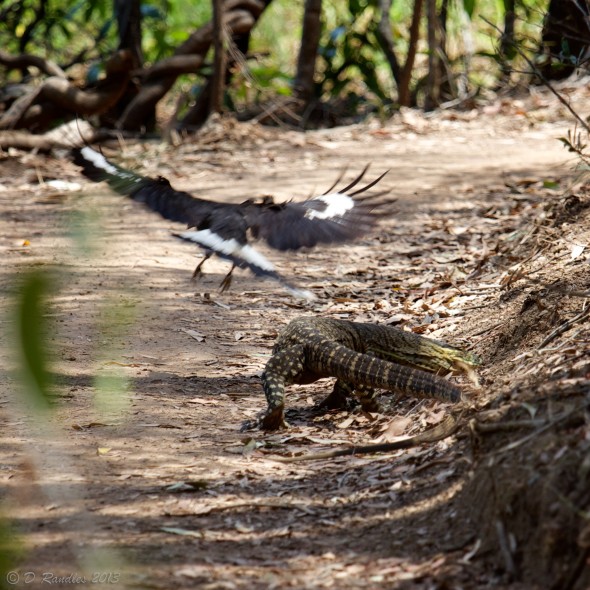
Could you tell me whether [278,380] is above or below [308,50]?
below

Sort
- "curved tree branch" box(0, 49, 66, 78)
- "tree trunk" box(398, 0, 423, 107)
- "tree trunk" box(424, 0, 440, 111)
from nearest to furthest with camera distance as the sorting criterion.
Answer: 1. "tree trunk" box(398, 0, 423, 107)
2. "tree trunk" box(424, 0, 440, 111)
3. "curved tree branch" box(0, 49, 66, 78)

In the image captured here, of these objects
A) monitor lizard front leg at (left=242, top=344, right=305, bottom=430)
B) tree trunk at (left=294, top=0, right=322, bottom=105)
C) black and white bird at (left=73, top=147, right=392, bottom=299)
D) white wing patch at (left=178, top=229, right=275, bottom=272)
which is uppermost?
tree trunk at (left=294, top=0, right=322, bottom=105)

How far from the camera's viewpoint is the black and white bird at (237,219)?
238 inches

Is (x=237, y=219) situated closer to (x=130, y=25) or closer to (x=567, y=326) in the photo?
(x=567, y=326)

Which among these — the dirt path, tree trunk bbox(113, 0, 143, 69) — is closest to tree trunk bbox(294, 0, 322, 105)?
tree trunk bbox(113, 0, 143, 69)

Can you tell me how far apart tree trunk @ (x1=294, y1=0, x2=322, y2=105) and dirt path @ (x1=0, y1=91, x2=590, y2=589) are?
2.91m

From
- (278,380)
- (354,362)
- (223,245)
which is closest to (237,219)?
(223,245)

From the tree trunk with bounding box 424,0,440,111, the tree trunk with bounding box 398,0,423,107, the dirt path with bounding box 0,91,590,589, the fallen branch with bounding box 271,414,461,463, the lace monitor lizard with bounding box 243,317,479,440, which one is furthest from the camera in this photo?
the tree trunk with bounding box 424,0,440,111

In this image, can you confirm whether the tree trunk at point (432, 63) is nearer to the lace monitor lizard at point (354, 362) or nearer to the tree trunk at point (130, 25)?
the tree trunk at point (130, 25)

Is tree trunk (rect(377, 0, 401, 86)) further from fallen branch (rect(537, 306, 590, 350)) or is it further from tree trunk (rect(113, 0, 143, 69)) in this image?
fallen branch (rect(537, 306, 590, 350))

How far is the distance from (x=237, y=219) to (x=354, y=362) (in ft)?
4.22

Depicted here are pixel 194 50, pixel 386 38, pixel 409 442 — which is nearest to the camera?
pixel 409 442

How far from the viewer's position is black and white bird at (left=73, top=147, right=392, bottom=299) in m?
6.04

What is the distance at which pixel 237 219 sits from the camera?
20.0 feet
